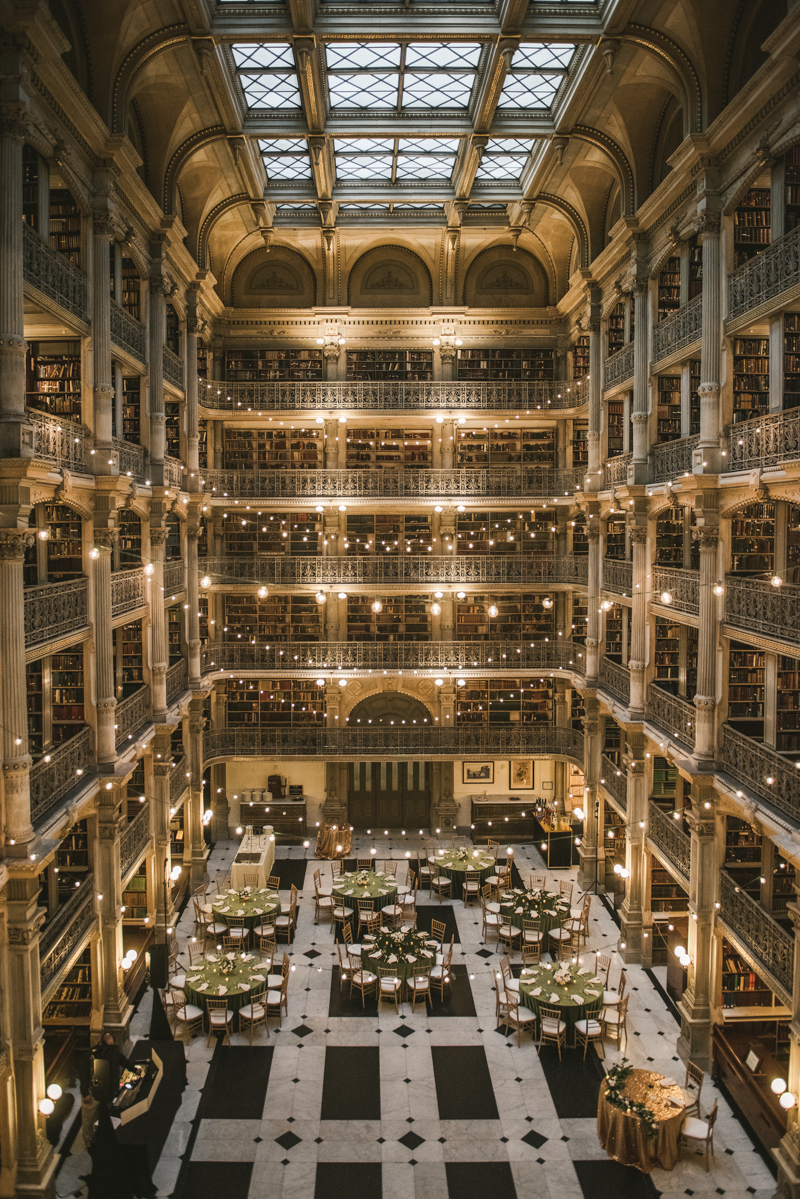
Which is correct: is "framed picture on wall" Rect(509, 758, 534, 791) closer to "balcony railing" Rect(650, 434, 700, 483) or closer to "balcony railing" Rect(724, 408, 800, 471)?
"balcony railing" Rect(650, 434, 700, 483)

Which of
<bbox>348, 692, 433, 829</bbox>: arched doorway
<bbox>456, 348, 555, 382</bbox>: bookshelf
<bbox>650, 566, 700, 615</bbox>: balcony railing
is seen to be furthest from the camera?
<bbox>348, 692, 433, 829</bbox>: arched doorway

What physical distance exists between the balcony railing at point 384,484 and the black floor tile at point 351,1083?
373 inches

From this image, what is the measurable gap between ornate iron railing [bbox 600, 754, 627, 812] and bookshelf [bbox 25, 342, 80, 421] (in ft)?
30.9

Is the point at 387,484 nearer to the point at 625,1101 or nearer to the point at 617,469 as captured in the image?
the point at 617,469

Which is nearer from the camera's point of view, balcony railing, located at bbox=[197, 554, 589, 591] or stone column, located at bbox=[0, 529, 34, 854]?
stone column, located at bbox=[0, 529, 34, 854]

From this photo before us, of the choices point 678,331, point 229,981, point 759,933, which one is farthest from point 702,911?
point 678,331

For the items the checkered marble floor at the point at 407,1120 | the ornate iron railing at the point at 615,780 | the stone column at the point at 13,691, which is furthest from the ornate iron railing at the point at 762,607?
the stone column at the point at 13,691

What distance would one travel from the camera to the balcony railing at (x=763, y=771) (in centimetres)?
791

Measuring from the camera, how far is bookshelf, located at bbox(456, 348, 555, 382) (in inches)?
672

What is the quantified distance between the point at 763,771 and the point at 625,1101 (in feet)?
11.5

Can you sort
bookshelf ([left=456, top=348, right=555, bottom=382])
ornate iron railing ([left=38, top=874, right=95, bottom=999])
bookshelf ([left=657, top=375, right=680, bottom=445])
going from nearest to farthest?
ornate iron railing ([left=38, top=874, right=95, bottom=999]), bookshelf ([left=657, top=375, right=680, bottom=445]), bookshelf ([left=456, top=348, right=555, bottom=382])

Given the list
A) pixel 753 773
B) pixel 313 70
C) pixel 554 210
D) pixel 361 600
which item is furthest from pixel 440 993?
pixel 554 210

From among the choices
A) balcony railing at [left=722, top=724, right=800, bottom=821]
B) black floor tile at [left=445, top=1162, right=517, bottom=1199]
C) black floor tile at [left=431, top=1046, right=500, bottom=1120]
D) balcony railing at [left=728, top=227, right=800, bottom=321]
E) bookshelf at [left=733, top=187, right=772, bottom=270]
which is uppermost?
bookshelf at [left=733, top=187, right=772, bottom=270]

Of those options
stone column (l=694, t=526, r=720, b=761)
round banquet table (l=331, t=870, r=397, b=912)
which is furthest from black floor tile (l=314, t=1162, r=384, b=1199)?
stone column (l=694, t=526, r=720, b=761)
